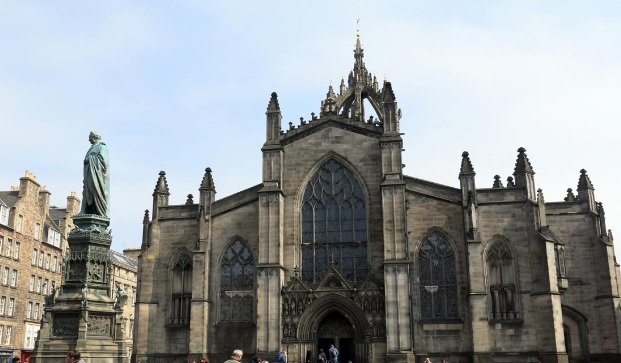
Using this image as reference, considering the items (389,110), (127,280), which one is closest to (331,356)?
(389,110)

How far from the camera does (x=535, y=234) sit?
103ft

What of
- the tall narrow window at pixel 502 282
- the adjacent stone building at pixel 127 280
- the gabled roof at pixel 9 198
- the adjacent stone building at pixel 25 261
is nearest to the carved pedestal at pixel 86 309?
the tall narrow window at pixel 502 282

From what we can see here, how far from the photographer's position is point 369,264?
3278 centimetres

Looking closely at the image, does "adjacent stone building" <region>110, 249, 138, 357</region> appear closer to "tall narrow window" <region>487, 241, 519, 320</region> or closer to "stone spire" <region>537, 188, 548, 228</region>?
"tall narrow window" <region>487, 241, 519, 320</region>

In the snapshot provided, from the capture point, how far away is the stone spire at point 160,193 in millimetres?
35903

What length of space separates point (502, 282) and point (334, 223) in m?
9.14

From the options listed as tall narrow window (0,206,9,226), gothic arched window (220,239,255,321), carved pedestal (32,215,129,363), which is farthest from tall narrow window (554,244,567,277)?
tall narrow window (0,206,9,226)

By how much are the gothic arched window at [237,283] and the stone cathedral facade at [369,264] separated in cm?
6

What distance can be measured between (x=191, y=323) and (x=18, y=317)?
22488mm

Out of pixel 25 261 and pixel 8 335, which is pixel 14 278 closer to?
pixel 25 261

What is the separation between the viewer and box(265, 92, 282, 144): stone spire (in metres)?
35.2

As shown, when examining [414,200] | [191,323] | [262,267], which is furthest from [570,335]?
[191,323]

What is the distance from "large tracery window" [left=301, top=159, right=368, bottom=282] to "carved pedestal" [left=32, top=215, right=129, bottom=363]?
17552 millimetres

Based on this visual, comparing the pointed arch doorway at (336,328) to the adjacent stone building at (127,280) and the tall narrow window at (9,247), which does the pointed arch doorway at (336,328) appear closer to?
the tall narrow window at (9,247)
